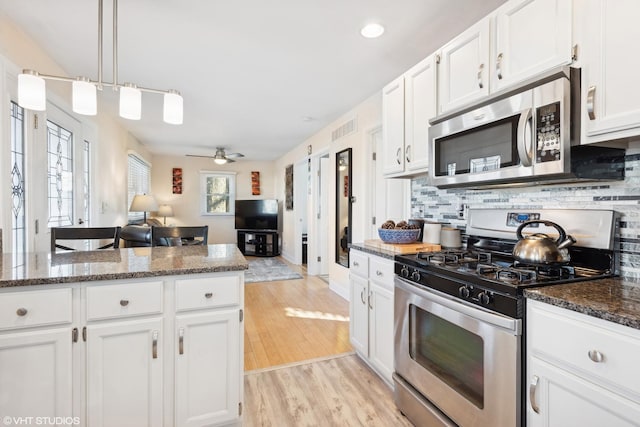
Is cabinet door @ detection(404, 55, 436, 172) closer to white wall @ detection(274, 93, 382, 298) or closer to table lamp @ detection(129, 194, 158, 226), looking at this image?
white wall @ detection(274, 93, 382, 298)

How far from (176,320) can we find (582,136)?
192 centimetres

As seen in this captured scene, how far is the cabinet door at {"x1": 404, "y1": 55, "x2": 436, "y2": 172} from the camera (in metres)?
2.04

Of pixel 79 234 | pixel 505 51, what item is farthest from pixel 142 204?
pixel 505 51

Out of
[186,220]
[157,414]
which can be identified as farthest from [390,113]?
[186,220]

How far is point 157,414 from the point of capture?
146 cm

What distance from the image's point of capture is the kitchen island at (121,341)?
1.29 m

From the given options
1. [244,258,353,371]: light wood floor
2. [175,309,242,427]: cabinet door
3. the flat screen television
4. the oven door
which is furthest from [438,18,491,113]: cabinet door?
the flat screen television

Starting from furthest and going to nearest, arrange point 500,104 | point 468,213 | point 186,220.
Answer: point 186,220
point 468,213
point 500,104

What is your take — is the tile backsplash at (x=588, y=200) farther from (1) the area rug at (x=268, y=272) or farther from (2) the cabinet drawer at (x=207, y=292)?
(1) the area rug at (x=268, y=272)

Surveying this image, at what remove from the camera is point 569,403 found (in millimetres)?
1034

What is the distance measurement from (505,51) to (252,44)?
5.44 ft

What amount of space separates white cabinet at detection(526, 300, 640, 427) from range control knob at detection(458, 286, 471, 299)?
0.78ft

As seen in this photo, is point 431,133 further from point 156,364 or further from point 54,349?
point 54,349

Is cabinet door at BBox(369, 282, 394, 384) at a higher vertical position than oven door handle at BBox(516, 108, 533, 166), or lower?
lower
